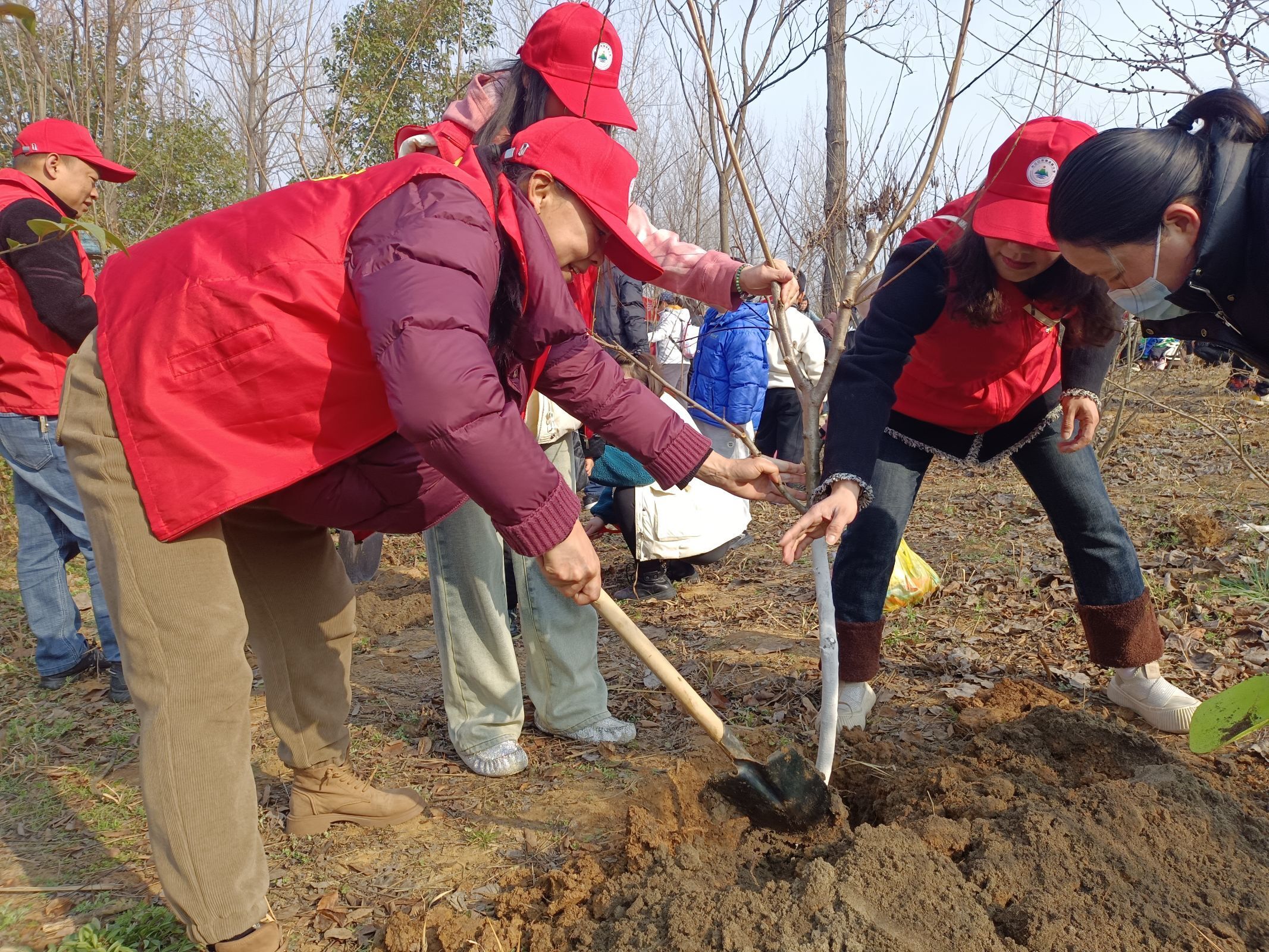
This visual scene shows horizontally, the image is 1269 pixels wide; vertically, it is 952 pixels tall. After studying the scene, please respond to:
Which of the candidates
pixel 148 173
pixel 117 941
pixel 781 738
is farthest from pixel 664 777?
pixel 148 173

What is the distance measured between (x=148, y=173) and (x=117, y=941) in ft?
36.7

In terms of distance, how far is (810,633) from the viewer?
420 centimetres

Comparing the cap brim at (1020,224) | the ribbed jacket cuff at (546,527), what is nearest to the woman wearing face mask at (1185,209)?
the cap brim at (1020,224)

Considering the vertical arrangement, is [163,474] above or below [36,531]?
above

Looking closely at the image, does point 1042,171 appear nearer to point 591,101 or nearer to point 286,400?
point 591,101

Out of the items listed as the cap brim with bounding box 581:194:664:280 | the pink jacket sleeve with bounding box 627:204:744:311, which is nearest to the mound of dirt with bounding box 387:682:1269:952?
the cap brim with bounding box 581:194:664:280

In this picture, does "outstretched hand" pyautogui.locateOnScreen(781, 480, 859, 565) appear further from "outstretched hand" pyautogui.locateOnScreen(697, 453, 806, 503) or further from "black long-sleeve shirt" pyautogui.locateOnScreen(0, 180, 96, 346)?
"black long-sleeve shirt" pyautogui.locateOnScreen(0, 180, 96, 346)

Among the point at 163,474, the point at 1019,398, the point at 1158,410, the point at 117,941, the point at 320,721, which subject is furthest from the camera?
the point at 1158,410

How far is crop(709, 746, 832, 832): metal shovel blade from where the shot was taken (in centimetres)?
228

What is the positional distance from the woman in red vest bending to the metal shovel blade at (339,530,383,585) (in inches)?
106

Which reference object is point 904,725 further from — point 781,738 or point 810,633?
point 810,633

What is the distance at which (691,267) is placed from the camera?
2.90m

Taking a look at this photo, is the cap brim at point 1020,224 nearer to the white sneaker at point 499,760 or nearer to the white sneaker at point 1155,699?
the white sneaker at point 1155,699

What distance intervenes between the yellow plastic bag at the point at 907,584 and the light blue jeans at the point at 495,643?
5.92 feet
